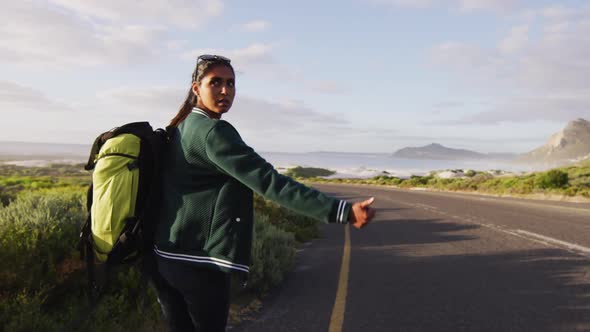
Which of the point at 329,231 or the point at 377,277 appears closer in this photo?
the point at 377,277

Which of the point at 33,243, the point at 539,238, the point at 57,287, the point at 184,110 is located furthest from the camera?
the point at 539,238

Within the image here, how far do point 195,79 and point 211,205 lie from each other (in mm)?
733

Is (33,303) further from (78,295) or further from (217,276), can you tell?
(217,276)

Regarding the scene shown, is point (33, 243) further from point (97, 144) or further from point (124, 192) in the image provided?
point (124, 192)

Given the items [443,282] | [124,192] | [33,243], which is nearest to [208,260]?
[124,192]

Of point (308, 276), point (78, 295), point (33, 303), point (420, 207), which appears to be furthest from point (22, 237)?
point (420, 207)

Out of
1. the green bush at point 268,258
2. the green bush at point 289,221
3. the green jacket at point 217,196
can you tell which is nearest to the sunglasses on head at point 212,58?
the green jacket at point 217,196

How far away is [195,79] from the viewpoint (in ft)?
8.39

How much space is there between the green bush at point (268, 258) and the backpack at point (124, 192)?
133 inches

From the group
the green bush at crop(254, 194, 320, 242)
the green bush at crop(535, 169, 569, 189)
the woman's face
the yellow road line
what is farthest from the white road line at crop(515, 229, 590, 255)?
the green bush at crop(535, 169, 569, 189)

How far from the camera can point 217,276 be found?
2.34 m

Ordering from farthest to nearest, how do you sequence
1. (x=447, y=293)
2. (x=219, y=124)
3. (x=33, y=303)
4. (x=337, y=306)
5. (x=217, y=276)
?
(x=447, y=293), (x=337, y=306), (x=33, y=303), (x=217, y=276), (x=219, y=124)

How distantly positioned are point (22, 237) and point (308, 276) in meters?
3.71

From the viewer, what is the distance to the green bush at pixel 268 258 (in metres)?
5.86
